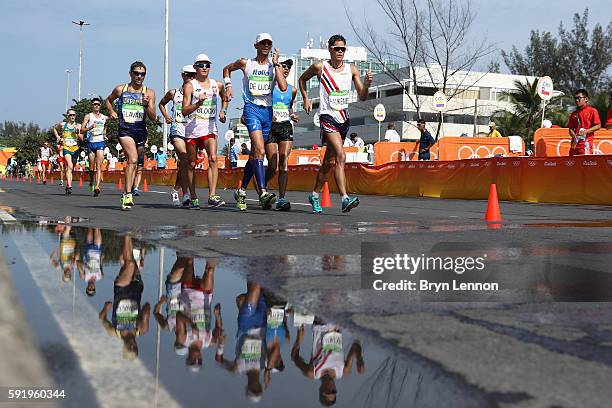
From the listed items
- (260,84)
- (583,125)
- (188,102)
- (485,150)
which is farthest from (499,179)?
(188,102)

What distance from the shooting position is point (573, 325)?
3.30 meters

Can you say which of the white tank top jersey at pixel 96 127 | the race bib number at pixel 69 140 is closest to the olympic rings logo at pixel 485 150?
the race bib number at pixel 69 140

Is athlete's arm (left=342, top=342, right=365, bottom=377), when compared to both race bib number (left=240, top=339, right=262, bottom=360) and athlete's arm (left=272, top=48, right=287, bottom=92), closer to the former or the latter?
race bib number (left=240, top=339, right=262, bottom=360)

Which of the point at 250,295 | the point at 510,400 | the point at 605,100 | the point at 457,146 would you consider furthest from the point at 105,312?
the point at 605,100

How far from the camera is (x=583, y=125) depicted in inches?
638

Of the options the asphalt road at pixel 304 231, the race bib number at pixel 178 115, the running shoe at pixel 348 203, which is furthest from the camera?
the race bib number at pixel 178 115

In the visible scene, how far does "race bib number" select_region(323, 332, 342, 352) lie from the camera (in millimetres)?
2889

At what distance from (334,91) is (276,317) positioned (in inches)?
304

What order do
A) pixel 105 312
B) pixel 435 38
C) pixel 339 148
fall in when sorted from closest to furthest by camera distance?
1. pixel 105 312
2. pixel 339 148
3. pixel 435 38

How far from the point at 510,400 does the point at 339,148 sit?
8683mm

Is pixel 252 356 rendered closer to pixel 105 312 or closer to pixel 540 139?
pixel 105 312

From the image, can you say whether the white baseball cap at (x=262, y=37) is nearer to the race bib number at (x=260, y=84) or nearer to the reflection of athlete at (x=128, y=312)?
the race bib number at (x=260, y=84)

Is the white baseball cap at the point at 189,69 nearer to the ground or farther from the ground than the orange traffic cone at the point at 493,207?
farther from the ground

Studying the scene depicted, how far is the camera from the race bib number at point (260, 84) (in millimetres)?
11367
